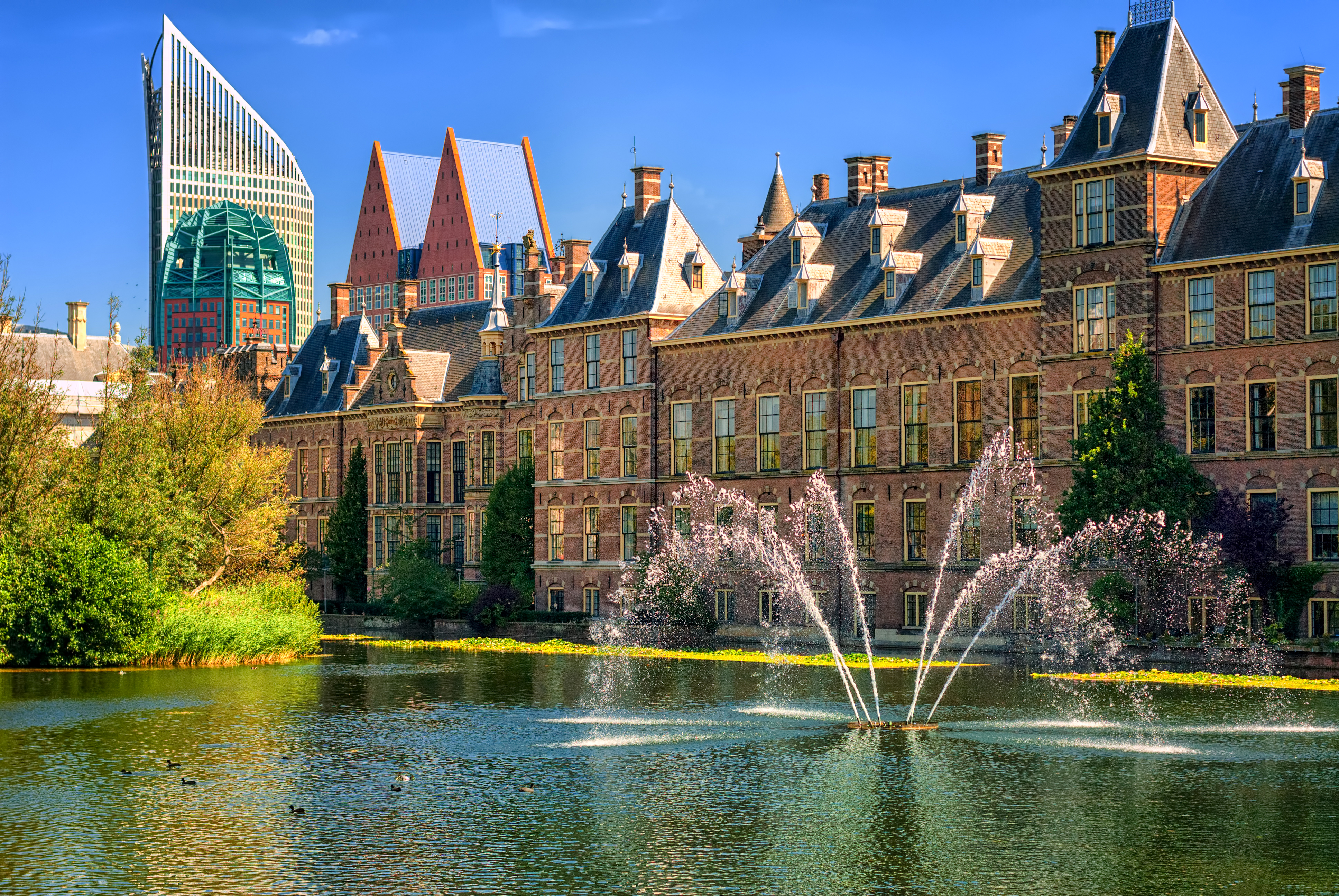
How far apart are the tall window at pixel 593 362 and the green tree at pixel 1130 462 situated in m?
24.7

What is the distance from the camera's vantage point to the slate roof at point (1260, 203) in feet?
167

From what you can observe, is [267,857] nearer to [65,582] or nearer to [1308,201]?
[65,582]

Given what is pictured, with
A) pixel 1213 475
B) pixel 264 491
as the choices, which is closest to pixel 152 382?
pixel 264 491

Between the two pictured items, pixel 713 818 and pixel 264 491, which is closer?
pixel 713 818

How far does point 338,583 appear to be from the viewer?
88.7 meters

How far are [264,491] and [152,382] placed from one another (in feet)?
33.0

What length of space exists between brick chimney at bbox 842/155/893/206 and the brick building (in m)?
0.10

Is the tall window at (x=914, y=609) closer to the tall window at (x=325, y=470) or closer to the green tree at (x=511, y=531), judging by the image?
the green tree at (x=511, y=531)

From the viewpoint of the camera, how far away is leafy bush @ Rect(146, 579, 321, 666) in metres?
52.4

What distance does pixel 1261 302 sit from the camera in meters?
51.5

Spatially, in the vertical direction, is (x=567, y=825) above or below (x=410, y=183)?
below

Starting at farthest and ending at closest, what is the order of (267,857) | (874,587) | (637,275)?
(637,275), (874,587), (267,857)

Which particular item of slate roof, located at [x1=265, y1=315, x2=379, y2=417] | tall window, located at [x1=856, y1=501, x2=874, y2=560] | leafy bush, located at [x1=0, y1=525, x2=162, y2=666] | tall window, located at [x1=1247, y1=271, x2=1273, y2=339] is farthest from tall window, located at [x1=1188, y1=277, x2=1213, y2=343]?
slate roof, located at [x1=265, y1=315, x2=379, y2=417]

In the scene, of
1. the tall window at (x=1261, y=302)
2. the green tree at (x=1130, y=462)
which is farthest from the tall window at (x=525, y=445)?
the tall window at (x=1261, y=302)
